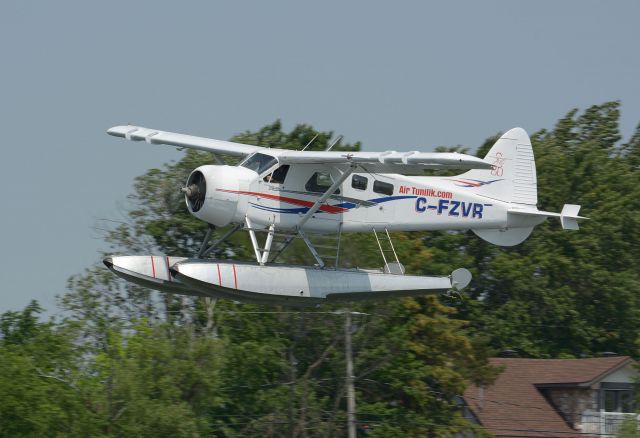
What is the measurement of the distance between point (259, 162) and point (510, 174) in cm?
533

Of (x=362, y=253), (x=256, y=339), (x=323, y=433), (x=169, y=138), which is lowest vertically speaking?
(x=323, y=433)

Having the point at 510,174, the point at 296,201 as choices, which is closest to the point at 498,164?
the point at 510,174

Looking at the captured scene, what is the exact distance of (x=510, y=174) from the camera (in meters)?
23.9

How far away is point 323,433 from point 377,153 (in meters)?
12.1

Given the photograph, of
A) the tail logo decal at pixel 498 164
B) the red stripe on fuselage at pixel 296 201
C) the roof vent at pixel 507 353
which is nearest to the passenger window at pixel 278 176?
the red stripe on fuselage at pixel 296 201

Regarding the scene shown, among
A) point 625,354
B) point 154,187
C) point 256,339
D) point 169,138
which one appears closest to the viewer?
point 169,138

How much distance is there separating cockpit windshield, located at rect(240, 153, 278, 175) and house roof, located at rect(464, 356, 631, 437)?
640 inches

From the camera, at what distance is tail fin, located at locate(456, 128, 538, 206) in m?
23.5

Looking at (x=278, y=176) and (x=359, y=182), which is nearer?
(x=278, y=176)

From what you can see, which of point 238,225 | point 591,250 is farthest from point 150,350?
point 591,250

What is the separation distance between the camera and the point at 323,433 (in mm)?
30828

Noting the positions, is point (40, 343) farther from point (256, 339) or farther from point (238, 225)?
point (238, 225)

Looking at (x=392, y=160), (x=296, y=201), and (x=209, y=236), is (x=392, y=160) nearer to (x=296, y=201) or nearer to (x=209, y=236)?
(x=296, y=201)

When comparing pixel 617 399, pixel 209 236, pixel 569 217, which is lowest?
pixel 617 399
